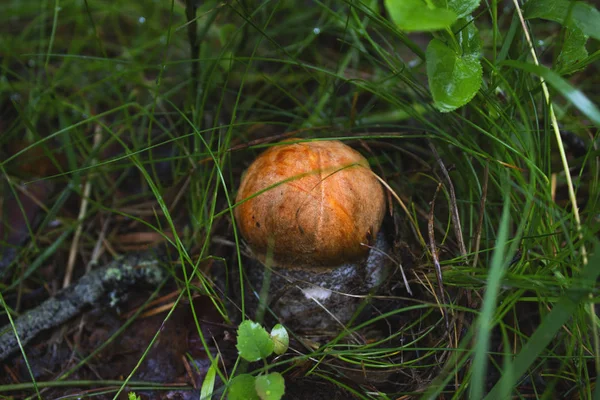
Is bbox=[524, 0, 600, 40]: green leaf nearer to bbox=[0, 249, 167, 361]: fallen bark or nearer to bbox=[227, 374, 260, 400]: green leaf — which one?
bbox=[227, 374, 260, 400]: green leaf

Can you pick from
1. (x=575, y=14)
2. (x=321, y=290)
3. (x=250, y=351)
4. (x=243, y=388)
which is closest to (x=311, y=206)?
(x=321, y=290)

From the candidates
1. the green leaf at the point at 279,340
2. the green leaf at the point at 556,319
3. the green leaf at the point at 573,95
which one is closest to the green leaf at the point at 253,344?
the green leaf at the point at 279,340

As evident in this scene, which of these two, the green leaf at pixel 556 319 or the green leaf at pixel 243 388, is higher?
the green leaf at pixel 556 319

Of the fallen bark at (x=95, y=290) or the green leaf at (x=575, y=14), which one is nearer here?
the green leaf at (x=575, y=14)

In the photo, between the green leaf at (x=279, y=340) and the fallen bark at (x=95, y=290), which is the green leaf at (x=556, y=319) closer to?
the green leaf at (x=279, y=340)

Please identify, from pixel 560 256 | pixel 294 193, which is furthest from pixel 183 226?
pixel 560 256

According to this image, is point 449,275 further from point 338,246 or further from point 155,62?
point 155,62

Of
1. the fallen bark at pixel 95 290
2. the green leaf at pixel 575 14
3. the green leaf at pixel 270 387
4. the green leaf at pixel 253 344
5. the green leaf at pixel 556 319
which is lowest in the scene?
the fallen bark at pixel 95 290
